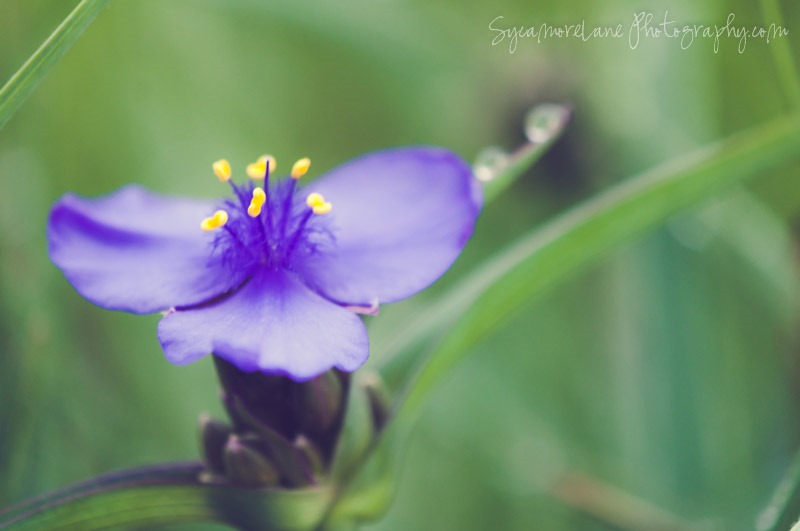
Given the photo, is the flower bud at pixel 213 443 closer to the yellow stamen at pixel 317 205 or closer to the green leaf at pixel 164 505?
the green leaf at pixel 164 505

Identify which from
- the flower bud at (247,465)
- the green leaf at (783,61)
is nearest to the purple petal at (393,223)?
the flower bud at (247,465)

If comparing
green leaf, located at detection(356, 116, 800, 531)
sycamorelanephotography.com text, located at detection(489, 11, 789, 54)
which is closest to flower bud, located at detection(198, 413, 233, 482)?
green leaf, located at detection(356, 116, 800, 531)

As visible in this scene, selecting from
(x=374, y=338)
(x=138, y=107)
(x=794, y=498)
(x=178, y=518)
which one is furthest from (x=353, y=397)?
(x=138, y=107)

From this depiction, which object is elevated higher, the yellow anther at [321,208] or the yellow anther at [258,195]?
the yellow anther at [258,195]

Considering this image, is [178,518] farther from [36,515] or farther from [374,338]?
[374,338]

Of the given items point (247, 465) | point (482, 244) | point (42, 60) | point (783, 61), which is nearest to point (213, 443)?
point (247, 465)
